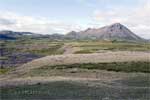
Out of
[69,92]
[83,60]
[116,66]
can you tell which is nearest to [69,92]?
[69,92]

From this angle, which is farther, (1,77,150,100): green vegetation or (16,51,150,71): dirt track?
(16,51,150,71): dirt track

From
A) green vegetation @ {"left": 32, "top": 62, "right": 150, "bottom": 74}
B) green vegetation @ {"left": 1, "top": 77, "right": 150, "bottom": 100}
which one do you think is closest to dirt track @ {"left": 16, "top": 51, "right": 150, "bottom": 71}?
green vegetation @ {"left": 32, "top": 62, "right": 150, "bottom": 74}

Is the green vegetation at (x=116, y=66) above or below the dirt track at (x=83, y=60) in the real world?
below

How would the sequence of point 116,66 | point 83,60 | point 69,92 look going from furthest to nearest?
point 83,60 < point 116,66 < point 69,92

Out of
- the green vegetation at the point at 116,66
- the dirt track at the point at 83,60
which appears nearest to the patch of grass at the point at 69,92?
the green vegetation at the point at 116,66

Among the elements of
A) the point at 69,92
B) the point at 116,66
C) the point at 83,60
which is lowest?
the point at 69,92

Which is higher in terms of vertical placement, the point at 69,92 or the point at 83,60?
the point at 83,60

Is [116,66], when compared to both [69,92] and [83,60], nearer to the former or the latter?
[83,60]

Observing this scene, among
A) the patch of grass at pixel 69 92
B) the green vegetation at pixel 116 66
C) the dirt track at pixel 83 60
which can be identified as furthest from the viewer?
the dirt track at pixel 83 60

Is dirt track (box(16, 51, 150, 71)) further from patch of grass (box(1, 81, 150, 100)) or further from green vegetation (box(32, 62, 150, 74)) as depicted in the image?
patch of grass (box(1, 81, 150, 100))

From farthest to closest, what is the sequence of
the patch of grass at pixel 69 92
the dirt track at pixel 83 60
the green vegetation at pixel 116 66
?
the dirt track at pixel 83 60
the green vegetation at pixel 116 66
the patch of grass at pixel 69 92

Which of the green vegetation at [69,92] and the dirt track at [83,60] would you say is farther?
the dirt track at [83,60]

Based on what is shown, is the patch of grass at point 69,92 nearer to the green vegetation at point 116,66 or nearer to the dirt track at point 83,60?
the green vegetation at point 116,66

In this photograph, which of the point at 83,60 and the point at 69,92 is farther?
the point at 83,60
